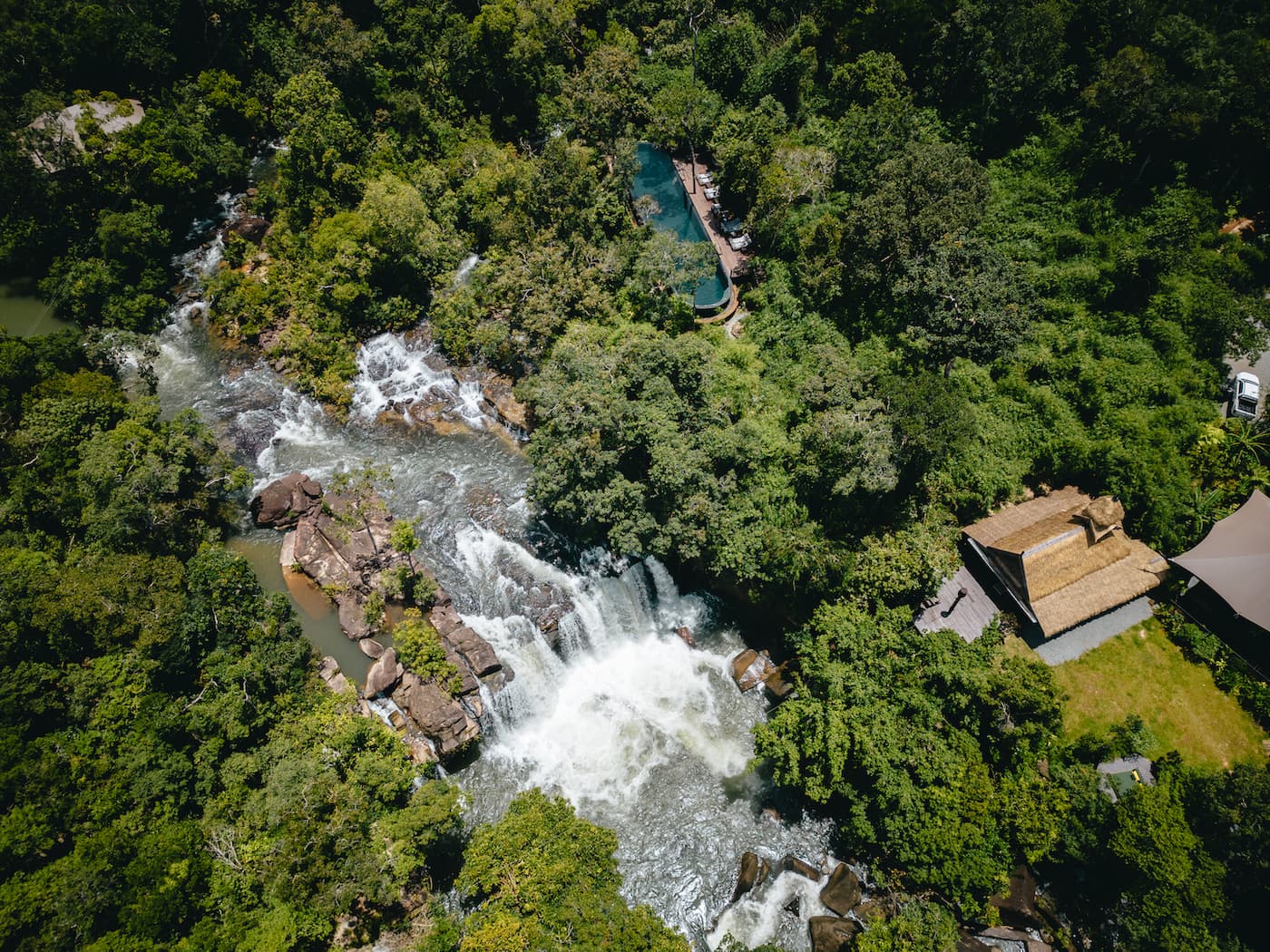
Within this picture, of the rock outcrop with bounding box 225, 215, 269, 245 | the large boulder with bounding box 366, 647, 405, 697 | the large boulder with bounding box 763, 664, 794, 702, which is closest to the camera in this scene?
the large boulder with bounding box 366, 647, 405, 697

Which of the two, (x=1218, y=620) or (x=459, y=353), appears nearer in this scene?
(x=1218, y=620)

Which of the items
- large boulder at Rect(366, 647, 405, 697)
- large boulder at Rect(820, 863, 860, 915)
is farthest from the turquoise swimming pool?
large boulder at Rect(820, 863, 860, 915)

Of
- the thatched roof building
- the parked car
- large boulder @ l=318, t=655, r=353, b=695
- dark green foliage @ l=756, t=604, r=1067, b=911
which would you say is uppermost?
the parked car

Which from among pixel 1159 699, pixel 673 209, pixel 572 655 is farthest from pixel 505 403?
pixel 1159 699

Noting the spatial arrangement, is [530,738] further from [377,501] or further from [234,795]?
[377,501]

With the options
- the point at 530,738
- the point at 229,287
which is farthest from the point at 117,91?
the point at 530,738

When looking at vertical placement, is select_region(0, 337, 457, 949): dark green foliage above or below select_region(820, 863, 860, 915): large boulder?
below

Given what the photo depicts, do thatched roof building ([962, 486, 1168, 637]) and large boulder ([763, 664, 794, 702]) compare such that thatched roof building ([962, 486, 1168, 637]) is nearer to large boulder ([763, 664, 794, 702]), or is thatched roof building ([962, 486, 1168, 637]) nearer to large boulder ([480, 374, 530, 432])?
large boulder ([763, 664, 794, 702])
